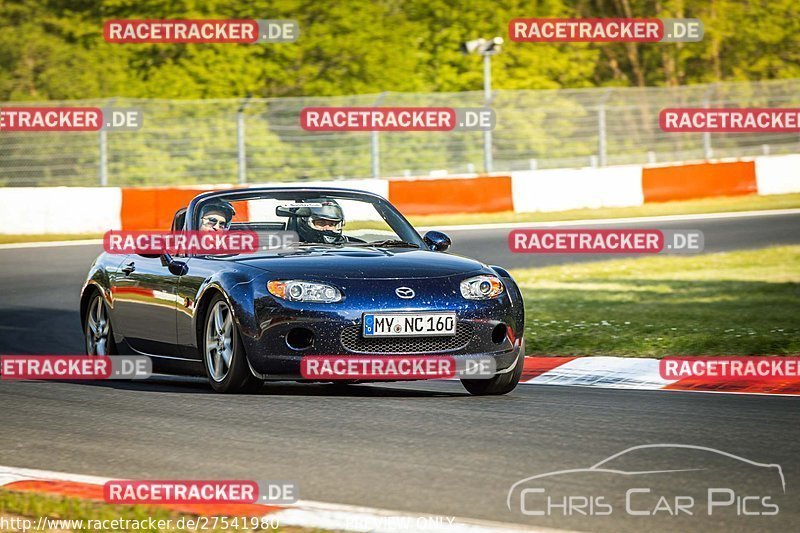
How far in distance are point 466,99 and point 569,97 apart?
2.05 meters

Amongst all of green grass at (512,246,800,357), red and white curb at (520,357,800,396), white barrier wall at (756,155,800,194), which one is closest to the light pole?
white barrier wall at (756,155,800,194)

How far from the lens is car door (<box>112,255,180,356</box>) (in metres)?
9.41

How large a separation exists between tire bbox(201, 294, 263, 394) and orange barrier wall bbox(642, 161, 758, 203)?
1990 cm

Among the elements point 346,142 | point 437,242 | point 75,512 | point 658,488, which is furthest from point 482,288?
point 346,142

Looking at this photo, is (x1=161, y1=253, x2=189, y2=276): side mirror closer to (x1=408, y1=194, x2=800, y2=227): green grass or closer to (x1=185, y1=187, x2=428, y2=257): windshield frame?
(x1=185, y1=187, x2=428, y2=257): windshield frame

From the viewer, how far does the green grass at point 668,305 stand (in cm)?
1156

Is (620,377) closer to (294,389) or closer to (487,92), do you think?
(294,389)

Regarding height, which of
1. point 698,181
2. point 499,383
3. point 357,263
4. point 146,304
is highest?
point 698,181

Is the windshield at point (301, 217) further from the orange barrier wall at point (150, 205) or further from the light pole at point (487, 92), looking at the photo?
the light pole at point (487, 92)

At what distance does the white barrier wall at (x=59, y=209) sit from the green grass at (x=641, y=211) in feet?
16.2

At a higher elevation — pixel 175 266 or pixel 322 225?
pixel 322 225

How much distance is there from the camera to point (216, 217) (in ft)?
31.2

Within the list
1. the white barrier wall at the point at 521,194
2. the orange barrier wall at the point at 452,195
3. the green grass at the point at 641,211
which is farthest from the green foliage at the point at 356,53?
the green grass at the point at 641,211

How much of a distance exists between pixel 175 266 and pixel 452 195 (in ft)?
55.6
